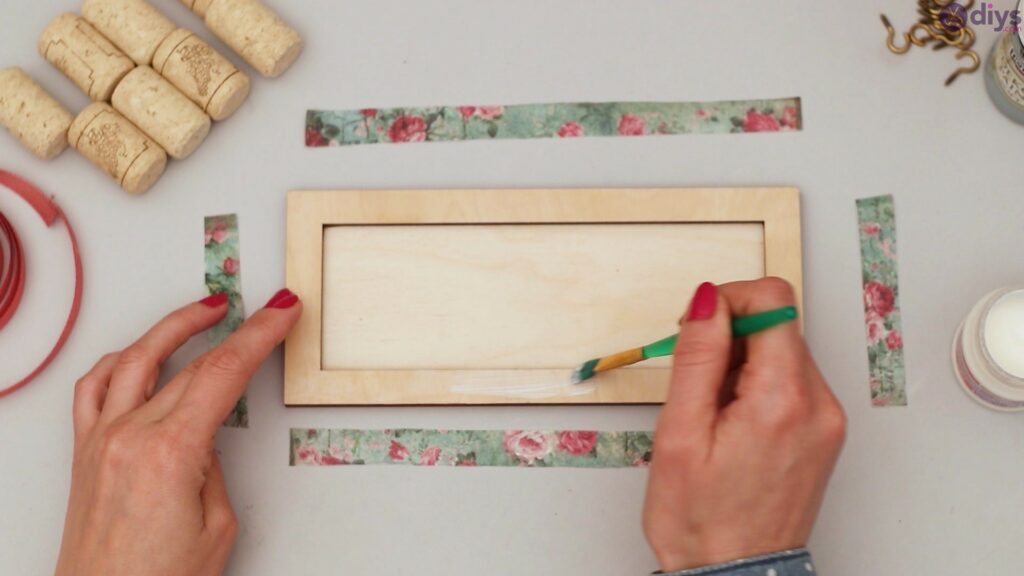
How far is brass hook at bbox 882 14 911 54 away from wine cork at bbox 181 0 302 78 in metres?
0.67

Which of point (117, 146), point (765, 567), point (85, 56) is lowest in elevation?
point (765, 567)

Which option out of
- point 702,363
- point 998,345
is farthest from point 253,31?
point 998,345

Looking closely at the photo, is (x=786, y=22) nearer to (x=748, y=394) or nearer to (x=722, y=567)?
(x=748, y=394)

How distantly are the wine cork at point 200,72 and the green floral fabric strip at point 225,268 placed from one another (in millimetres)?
126

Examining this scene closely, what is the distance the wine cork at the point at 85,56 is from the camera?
3.20 feet

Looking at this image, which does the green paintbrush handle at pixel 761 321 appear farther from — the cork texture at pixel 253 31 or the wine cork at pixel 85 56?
the wine cork at pixel 85 56

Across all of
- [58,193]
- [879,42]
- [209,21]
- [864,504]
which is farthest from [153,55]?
[864,504]

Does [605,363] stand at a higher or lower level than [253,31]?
lower

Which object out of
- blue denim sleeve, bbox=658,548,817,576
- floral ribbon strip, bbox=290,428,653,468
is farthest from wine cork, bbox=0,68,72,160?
blue denim sleeve, bbox=658,548,817,576

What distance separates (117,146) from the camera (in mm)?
959

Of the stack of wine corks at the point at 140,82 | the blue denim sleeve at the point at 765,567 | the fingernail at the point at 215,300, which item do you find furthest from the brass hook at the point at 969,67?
the fingernail at the point at 215,300

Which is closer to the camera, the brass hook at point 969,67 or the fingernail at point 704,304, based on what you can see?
the fingernail at point 704,304

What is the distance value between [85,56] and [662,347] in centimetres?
71

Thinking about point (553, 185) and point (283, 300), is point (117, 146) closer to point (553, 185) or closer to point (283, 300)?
point (283, 300)
